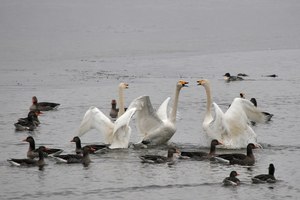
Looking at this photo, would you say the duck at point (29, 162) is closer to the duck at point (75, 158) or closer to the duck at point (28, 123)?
the duck at point (75, 158)

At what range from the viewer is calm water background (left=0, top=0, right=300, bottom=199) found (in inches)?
497

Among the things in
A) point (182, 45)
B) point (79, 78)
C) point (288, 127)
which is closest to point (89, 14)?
point (182, 45)

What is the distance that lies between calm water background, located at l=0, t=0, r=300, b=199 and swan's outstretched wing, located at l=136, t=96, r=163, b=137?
595mm

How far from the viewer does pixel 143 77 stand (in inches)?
1045

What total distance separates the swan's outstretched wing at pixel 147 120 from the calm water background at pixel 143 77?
1.95 feet

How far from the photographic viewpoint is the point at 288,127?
17.5m

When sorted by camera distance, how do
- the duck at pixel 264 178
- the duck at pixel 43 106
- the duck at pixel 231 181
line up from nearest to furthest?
the duck at pixel 231 181 → the duck at pixel 264 178 → the duck at pixel 43 106

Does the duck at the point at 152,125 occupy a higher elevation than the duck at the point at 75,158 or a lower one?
higher

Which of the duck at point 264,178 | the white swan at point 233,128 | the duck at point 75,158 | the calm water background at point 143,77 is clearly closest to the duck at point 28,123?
the calm water background at point 143,77

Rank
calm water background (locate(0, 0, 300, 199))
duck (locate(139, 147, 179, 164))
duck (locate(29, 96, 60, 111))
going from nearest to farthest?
calm water background (locate(0, 0, 300, 199)) < duck (locate(139, 147, 179, 164)) < duck (locate(29, 96, 60, 111))

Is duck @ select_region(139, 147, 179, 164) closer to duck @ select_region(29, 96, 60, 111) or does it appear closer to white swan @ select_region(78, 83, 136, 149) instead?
white swan @ select_region(78, 83, 136, 149)

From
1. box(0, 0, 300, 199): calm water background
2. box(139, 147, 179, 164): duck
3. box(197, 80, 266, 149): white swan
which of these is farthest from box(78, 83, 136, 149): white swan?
box(197, 80, 266, 149): white swan

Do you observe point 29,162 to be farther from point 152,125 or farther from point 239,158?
point 239,158

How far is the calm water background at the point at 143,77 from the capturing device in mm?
Answer: 12633
